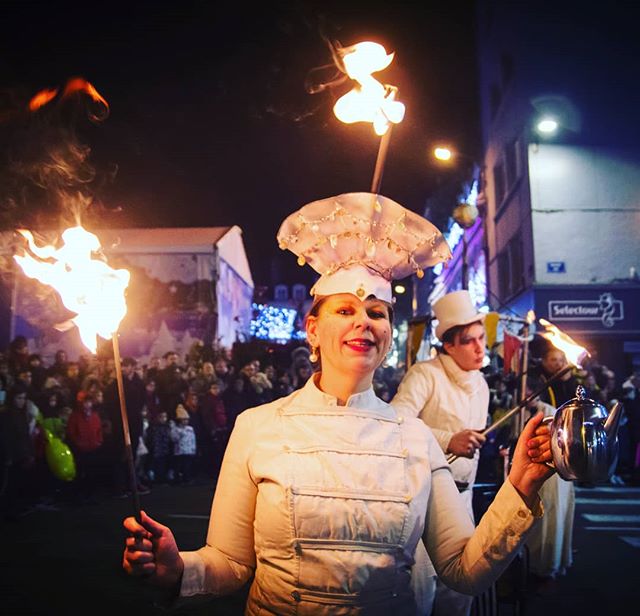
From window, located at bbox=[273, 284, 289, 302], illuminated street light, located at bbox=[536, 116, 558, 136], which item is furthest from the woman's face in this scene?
window, located at bbox=[273, 284, 289, 302]

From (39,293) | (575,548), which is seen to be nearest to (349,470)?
(575,548)

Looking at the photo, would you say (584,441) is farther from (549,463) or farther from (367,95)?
(367,95)

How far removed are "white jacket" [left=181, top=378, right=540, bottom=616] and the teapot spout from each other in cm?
40

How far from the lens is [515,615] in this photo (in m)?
4.18

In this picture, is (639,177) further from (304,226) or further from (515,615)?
(304,226)

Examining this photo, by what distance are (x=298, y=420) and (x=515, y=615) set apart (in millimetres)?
2972

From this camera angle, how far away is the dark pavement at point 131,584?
536 centimetres

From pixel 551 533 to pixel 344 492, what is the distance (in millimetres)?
4866

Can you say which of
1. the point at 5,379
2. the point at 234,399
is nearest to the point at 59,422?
the point at 5,379

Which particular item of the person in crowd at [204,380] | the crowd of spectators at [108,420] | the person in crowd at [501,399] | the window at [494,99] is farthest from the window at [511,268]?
the person in crowd at [204,380]

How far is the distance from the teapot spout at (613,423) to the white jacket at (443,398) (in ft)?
7.09

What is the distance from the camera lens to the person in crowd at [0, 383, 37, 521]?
901cm

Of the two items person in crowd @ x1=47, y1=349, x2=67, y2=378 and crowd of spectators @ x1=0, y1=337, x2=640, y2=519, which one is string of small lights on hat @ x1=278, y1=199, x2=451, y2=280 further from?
person in crowd @ x1=47, y1=349, x2=67, y2=378

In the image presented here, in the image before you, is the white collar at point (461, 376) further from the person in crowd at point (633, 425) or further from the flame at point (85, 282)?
the person in crowd at point (633, 425)
